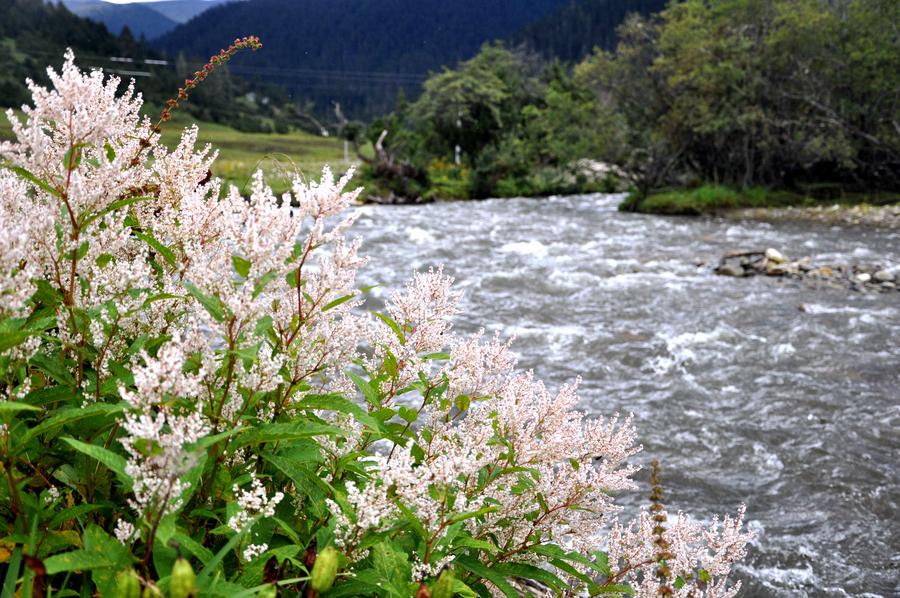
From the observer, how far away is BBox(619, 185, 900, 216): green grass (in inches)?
1098

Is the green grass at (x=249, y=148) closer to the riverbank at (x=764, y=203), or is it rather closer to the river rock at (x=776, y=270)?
the river rock at (x=776, y=270)

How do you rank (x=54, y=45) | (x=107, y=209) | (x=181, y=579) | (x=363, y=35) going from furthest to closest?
(x=363, y=35) → (x=54, y=45) → (x=107, y=209) → (x=181, y=579)

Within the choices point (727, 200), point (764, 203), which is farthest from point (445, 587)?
point (764, 203)

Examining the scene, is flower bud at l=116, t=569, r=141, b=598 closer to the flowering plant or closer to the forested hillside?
the flowering plant

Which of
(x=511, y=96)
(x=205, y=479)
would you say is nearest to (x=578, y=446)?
(x=205, y=479)

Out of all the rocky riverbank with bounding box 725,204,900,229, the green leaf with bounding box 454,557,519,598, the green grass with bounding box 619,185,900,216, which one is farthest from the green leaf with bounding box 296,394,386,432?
the green grass with bounding box 619,185,900,216

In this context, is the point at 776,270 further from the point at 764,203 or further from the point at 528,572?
the point at 528,572

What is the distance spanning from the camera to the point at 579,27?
5349 inches

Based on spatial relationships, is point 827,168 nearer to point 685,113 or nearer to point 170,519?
point 685,113

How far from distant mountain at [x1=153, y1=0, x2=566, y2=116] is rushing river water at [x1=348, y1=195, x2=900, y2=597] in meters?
81.4

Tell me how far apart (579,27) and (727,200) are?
120 meters

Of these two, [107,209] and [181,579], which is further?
[107,209]

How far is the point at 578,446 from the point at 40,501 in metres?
1.73

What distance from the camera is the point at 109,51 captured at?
71000 millimetres
